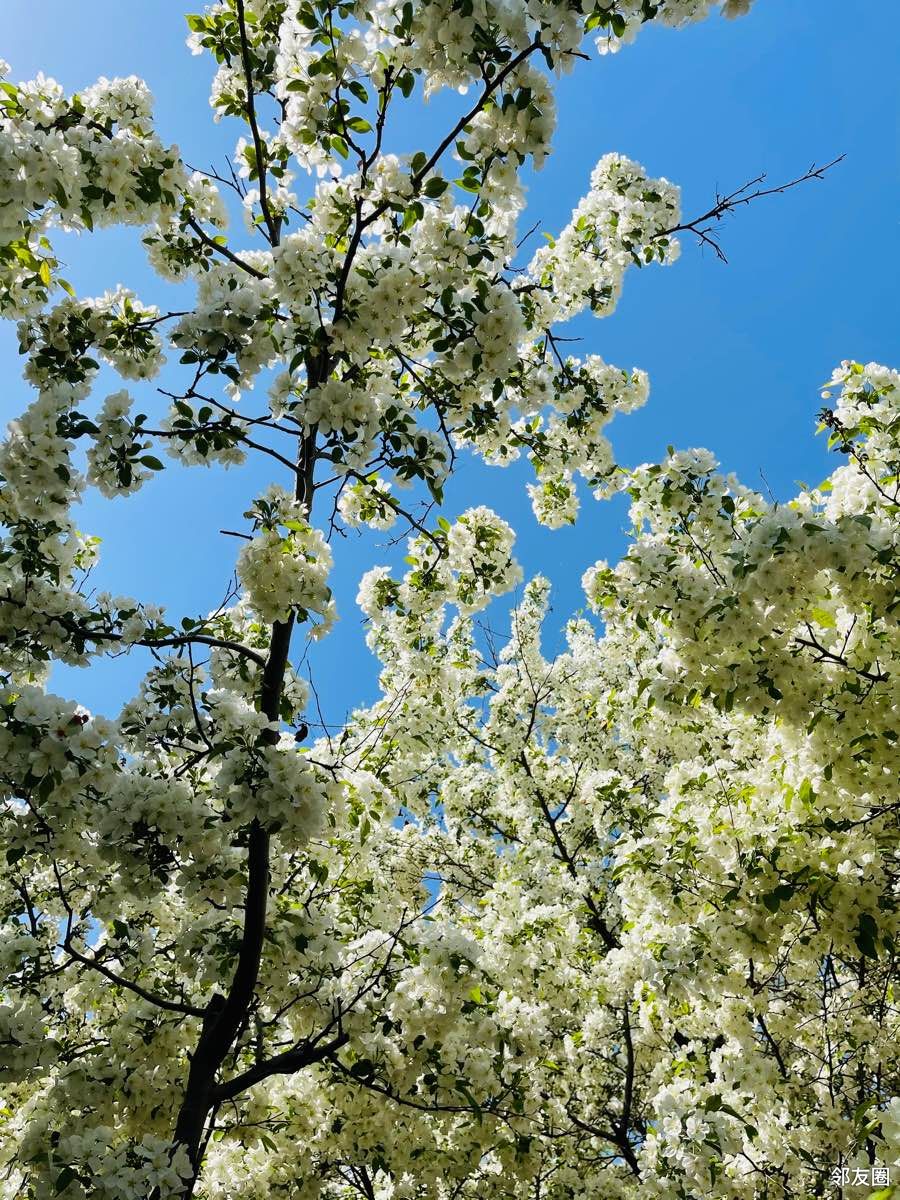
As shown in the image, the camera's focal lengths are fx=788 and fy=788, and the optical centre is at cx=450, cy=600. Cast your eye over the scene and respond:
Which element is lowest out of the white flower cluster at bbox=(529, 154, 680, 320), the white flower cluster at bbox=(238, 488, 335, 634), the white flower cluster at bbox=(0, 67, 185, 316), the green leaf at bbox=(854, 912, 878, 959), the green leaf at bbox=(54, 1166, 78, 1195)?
the green leaf at bbox=(54, 1166, 78, 1195)

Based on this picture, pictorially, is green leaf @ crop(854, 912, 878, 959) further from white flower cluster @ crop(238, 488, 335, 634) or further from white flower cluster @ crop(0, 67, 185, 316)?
white flower cluster @ crop(0, 67, 185, 316)

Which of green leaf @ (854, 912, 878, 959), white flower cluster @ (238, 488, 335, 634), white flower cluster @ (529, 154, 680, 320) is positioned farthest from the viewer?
white flower cluster @ (529, 154, 680, 320)

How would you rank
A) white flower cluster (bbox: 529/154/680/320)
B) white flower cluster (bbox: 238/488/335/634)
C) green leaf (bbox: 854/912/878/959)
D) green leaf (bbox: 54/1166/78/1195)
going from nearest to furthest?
green leaf (bbox: 54/1166/78/1195)
white flower cluster (bbox: 238/488/335/634)
green leaf (bbox: 854/912/878/959)
white flower cluster (bbox: 529/154/680/320)

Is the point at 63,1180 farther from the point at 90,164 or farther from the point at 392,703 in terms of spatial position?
the point at 90,164

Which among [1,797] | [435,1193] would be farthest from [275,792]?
[435,1193]

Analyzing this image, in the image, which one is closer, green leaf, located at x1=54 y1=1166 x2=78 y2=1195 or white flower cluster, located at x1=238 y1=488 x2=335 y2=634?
green leaf, located at x1=54 y1=1166 x2=78 y2=1195

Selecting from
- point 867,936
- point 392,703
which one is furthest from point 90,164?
point 867,936

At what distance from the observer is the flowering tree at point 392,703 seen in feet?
12.1

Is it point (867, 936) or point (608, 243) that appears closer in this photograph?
point (867, 936)

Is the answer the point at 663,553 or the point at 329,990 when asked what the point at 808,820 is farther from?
the point at 329,990

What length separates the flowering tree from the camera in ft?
12.1

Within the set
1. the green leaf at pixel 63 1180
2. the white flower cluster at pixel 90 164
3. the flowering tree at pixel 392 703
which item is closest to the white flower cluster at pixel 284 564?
the flowering tree at pixel 392 703

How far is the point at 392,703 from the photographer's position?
209 inches

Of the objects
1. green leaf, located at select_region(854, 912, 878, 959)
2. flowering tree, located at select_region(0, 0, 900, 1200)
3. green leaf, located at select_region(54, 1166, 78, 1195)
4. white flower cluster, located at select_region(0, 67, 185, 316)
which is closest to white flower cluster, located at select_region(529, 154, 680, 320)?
flowering tree, located at select_region(0, 0, 900, 1200)
